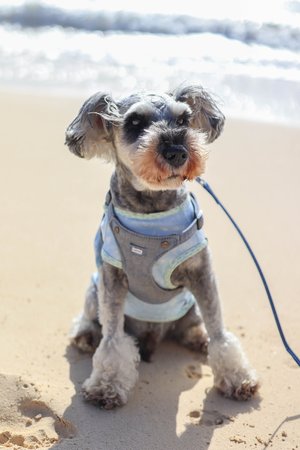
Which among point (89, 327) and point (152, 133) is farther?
point (89, 327)

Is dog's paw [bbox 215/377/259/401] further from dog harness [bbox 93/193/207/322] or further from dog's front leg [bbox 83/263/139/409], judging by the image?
dog harness [bbox 93/193/207/322]

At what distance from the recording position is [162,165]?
408 centimetres

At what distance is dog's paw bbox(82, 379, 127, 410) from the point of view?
176 inches

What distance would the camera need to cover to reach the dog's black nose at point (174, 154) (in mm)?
4094

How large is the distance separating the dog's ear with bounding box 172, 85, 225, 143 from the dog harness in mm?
422

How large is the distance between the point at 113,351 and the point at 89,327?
55 centimetres

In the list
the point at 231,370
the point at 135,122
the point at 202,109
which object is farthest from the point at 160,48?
the point at 231,370

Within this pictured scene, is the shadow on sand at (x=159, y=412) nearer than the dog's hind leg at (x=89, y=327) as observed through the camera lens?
Yes

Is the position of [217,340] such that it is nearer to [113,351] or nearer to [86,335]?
[113,351]

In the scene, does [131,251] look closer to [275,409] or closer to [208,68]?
[275,409]

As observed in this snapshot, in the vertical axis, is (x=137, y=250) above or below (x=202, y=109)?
below

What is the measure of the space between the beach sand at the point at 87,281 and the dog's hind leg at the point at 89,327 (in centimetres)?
8

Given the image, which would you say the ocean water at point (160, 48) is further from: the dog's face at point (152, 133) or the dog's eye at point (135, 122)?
the dog's eye at point (135, 122)

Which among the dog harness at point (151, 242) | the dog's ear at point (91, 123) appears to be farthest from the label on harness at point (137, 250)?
the dog's ear at point (91, 123)
